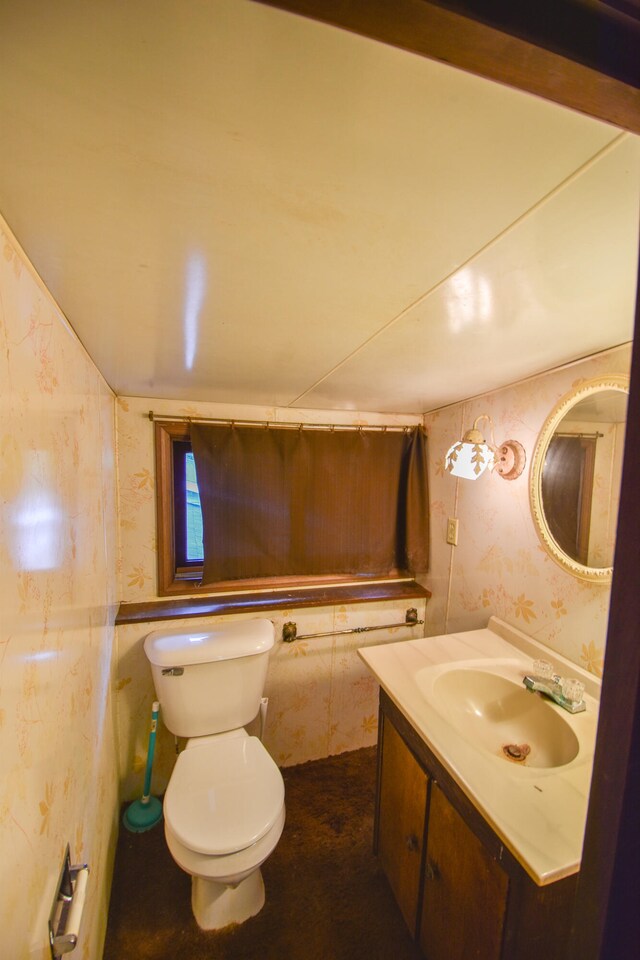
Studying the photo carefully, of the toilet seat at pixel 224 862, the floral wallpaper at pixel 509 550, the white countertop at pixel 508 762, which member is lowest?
the toilet seat at pixel 224 862

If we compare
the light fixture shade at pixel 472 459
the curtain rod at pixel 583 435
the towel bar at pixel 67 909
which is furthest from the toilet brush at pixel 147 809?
the curtain rod at pixel 583 435

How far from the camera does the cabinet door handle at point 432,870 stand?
98 cm

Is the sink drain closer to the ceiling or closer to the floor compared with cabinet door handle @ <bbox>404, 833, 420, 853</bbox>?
closer to the ceiling

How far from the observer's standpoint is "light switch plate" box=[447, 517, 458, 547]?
1735 millimetres

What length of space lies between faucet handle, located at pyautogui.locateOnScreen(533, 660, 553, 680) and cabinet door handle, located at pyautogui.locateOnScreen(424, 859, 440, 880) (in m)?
0.62

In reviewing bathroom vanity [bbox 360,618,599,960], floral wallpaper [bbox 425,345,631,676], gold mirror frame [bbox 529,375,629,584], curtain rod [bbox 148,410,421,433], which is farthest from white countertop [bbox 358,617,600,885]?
curtain rod [bbox 148,410,421,433]

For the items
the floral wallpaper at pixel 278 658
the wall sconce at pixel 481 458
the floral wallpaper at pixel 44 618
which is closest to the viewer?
the floral wallpaper at pixel 44 618

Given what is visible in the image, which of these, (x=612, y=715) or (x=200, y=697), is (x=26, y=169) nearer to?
(x=612, y=715)

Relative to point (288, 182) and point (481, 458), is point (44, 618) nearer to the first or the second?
point (288, 182)

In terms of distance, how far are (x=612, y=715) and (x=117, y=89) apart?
2.48 ft

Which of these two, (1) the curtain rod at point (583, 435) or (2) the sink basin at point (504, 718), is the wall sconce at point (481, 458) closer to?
(1) the curtain rod at point (583, 435)

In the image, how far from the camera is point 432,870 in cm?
99

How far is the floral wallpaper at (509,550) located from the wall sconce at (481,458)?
0.03m

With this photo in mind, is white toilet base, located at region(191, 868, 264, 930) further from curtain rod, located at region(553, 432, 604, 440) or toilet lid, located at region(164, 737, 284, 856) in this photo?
curtain rod, located at region(553, 432, 604, 440)
